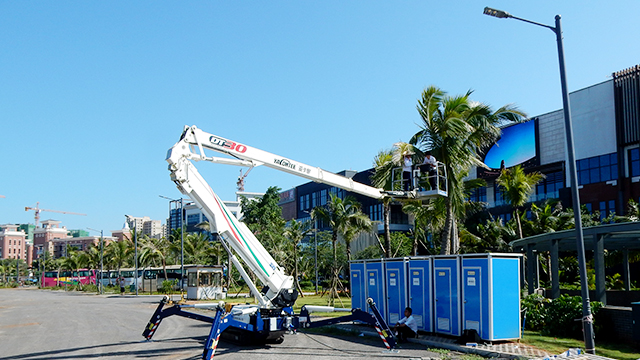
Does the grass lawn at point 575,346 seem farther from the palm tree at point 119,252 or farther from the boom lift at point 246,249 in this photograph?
the palm tree at point 119,252

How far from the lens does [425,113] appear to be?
18703 millimetres

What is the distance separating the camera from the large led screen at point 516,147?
48656mm

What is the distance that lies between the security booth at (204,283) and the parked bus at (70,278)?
4809cm

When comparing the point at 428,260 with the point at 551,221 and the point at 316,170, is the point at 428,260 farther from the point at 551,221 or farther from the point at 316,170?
the point at 551,221

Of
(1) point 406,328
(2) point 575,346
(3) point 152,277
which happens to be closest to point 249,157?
(1) point 406,328

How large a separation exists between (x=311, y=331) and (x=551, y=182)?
3681cm

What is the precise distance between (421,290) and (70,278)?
9165 centimetres

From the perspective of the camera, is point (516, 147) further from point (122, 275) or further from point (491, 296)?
point (122, 275)

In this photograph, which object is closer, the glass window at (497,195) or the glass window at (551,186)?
the glass window at (551,186)

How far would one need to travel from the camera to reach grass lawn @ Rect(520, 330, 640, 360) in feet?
40.0

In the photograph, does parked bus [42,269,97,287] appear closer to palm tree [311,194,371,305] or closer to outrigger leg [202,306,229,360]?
palm tree [311,194,371,305]

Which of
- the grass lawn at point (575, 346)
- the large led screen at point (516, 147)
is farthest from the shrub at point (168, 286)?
the grass lawn at point (575, 346)

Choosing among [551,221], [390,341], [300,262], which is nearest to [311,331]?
[390,341]

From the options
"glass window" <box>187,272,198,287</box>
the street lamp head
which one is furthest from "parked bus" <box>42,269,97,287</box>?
the street lamp head
